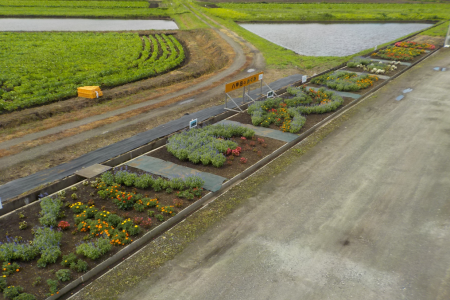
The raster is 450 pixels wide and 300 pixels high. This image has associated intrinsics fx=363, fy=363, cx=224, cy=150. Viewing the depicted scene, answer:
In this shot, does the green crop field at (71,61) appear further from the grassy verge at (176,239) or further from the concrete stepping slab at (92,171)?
the grassy verge at (176,239)

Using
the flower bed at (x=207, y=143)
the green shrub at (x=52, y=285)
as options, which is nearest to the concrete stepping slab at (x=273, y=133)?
the flower bed at (x=207, y=143)

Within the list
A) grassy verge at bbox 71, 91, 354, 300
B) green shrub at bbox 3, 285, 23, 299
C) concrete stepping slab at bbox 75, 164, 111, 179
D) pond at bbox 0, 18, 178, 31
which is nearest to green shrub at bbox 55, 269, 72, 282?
grassy verge at bbox 71, 91, 354, 300

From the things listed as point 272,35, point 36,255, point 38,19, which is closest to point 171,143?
point 36,255

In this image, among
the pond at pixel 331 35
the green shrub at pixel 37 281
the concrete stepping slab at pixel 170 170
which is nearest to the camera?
the green shrub at pixel 37 281

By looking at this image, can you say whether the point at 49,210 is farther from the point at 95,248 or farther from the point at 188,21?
the point at 188,21

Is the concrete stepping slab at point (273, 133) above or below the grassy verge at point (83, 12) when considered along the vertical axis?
below

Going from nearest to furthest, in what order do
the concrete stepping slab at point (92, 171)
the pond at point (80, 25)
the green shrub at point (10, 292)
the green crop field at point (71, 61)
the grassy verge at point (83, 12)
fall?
the green shrub at point (10, 292) < the concrete stepping slab at point (92, 171) < the green crop field at point (71, 61) < the pond at point (80, 25) < the grassy verge at point (83, 12)

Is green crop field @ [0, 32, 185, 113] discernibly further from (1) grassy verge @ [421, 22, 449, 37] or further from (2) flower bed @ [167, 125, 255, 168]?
(1) grassy verge @ [421, 22, 449, 37]

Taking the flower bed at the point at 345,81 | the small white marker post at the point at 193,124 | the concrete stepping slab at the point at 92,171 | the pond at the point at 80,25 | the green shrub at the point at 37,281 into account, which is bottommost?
the green shrub at the point at 37,281
